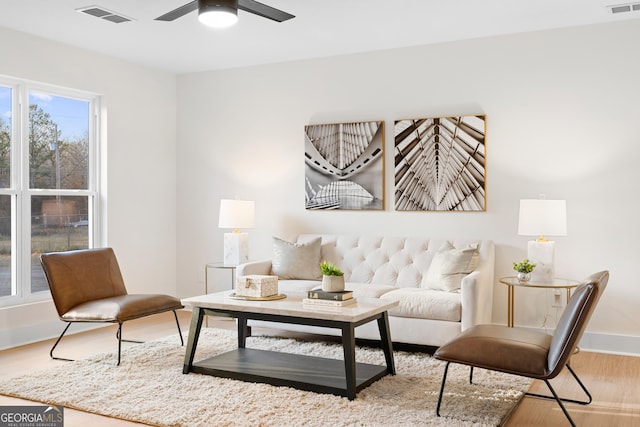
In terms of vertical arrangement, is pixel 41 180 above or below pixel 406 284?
above

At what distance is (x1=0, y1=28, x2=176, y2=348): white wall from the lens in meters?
5.15

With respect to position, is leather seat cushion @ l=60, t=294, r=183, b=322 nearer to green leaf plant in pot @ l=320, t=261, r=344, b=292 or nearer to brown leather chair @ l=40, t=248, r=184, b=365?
brown leather chair @ l=40, t=248, r=184, b=365

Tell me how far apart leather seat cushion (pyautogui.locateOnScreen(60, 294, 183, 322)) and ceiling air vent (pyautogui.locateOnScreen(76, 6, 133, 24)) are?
6.85 ft

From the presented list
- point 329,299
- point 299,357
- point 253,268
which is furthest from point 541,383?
point 253,268

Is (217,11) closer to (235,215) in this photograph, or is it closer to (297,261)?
(297,261)

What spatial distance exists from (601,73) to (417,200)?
5.81 feet

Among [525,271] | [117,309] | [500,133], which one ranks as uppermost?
[500,133]

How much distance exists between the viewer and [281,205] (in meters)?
6.19

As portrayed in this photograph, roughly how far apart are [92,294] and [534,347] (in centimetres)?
324

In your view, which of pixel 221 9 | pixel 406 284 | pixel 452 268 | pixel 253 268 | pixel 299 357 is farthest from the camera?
pixel 253 268

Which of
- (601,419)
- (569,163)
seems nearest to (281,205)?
(569,163)

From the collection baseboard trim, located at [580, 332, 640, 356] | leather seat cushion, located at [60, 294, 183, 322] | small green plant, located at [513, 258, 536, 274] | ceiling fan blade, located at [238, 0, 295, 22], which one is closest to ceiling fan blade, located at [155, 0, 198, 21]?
ceiling fan blade, located at [238, 0, 295, 22]

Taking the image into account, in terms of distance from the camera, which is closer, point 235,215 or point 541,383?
point 541,383

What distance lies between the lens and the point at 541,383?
3945 mm
